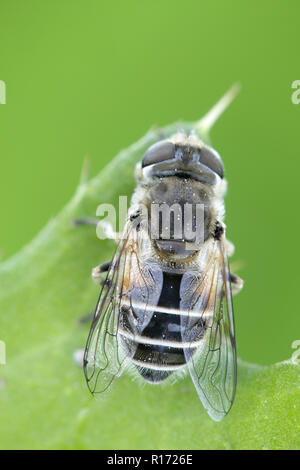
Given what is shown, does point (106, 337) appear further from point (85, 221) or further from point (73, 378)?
point (85, 221)

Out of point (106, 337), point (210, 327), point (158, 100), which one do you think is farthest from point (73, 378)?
point (158, 100)

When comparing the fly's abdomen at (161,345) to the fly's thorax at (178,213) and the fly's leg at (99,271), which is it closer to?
the fly's thorax at (178,213)

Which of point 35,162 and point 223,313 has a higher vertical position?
point 35,162

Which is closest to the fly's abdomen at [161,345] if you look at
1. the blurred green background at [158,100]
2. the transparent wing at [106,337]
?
the transparent wing at [106,337]
